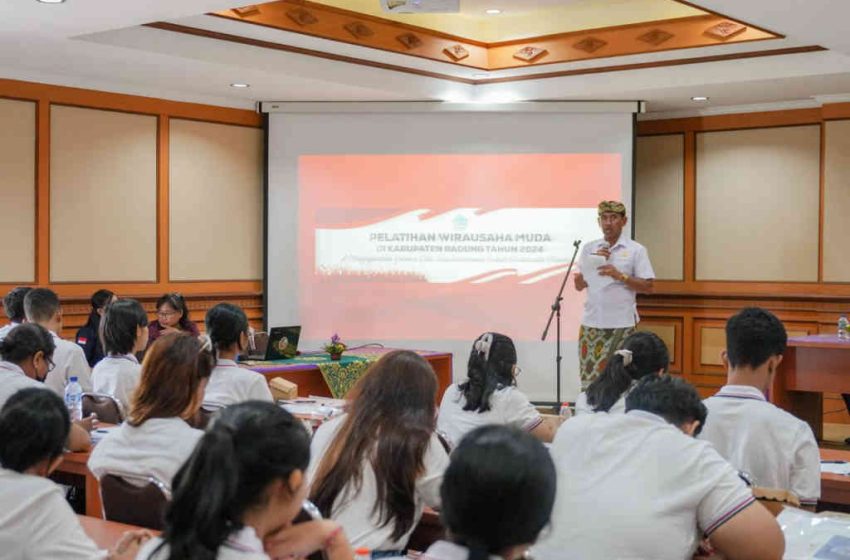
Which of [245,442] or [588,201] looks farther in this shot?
[588,201]

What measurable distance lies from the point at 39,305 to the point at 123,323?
1025 mm

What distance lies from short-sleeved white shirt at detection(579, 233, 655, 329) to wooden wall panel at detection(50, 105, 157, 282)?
3705 mm

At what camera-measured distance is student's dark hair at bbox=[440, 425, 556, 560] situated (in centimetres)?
151

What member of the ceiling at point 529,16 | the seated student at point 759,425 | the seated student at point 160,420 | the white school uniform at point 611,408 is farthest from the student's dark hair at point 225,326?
the ceiling at point 529,16

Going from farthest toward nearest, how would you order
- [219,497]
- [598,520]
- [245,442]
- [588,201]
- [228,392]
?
1. [588,201]
2. [228,392]
3. [598,520]
4. [245,442]
5. [219,497]

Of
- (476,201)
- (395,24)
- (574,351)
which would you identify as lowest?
(574,351)

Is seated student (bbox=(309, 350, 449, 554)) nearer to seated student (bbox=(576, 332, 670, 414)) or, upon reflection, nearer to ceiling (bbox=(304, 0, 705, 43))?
seated student (bbox=(576, 332, 670, 414))

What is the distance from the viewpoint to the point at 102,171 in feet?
26.8

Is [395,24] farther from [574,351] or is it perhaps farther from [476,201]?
[574,351]

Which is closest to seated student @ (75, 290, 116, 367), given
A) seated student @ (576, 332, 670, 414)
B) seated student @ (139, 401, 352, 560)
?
seated student @ (576, 332, 670, 414)

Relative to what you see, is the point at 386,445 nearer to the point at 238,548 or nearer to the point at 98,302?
the point at 238,548

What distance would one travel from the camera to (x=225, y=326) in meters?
4.34

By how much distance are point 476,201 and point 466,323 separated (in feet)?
3.56

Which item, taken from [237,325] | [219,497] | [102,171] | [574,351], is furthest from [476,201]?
[219,497]
